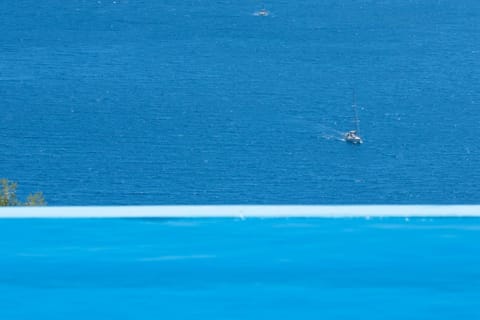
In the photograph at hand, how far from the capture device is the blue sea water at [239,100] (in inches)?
417

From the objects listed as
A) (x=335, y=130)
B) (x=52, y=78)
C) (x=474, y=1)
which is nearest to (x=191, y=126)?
(x=335, y=130)

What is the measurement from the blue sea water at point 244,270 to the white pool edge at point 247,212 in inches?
0.4

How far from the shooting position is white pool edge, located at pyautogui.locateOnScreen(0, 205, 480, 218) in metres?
1.25

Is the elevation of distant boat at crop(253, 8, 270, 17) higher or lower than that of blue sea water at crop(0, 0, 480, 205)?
higher

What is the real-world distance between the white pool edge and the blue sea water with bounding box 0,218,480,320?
11mm

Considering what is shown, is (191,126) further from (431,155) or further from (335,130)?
(431,155)

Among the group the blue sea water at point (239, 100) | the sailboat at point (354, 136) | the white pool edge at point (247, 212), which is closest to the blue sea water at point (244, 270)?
the white pool edge at point (247, 212)

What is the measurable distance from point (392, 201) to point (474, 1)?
6.97 meters

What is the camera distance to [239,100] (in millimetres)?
12891

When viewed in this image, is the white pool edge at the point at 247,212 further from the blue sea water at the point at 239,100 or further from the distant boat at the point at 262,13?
the distant boat at the point at 262,13

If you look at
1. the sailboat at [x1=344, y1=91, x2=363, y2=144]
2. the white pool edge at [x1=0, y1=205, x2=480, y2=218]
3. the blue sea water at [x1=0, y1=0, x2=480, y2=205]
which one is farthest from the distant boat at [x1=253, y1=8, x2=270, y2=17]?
the white pool edge at [x1=0, y1=205, x2=480, y2=218]

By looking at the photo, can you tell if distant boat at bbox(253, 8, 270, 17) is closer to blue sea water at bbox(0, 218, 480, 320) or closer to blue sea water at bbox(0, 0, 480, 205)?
blue sea water at bbox(0, 0, 480, 205)

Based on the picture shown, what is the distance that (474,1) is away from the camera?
15305mm

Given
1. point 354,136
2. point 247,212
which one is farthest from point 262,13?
point 247,212
